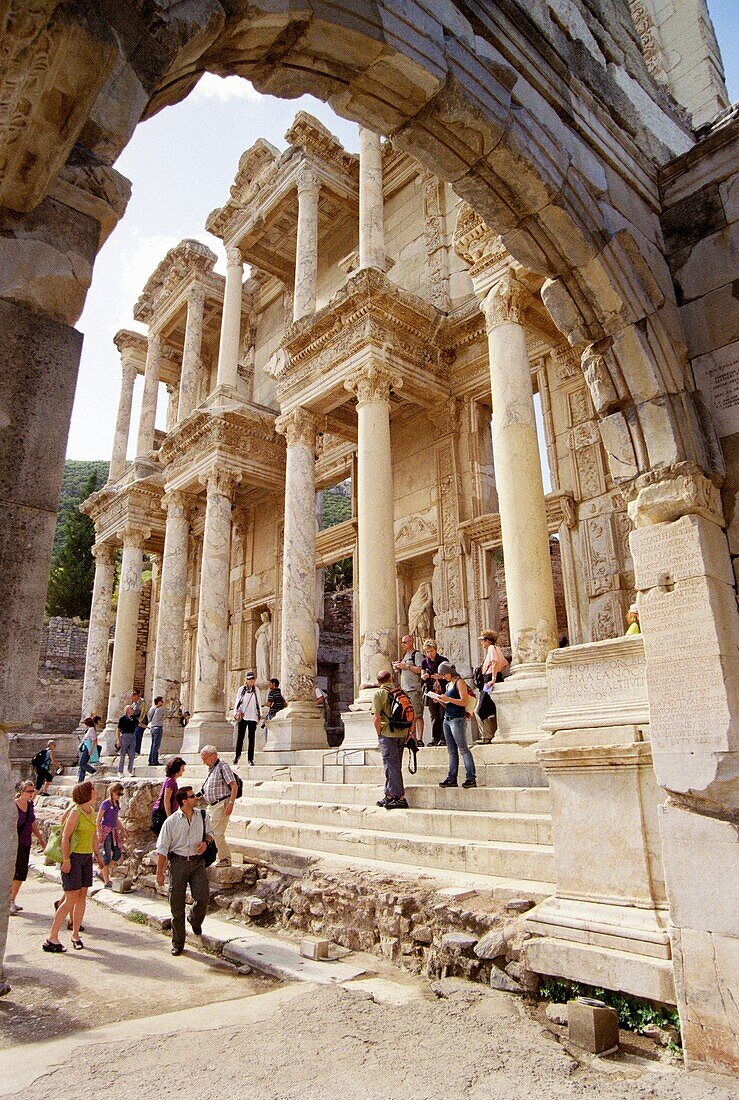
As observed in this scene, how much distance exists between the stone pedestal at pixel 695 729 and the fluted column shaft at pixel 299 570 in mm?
9606

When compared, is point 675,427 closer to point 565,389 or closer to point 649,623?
point 649,623

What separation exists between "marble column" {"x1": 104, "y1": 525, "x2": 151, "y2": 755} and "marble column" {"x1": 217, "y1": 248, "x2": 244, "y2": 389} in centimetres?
653

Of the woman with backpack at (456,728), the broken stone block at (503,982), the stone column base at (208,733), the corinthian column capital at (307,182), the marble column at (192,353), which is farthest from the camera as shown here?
the marble column at (192,353)

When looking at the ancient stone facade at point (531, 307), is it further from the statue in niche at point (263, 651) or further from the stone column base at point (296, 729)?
the statue in niche at point (263, 651)

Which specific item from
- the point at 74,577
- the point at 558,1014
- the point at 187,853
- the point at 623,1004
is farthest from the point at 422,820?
the point at 74,577

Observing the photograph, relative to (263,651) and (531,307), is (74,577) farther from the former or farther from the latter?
(531,307)

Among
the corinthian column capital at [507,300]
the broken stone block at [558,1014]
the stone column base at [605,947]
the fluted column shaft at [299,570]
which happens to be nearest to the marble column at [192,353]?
the fluted column shaft at [299,570]

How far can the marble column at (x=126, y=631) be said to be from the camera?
20109 mm

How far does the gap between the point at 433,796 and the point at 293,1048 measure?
3.93m

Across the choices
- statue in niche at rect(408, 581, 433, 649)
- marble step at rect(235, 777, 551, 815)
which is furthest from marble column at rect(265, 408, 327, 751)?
statue in niche at rect(408, 581, 433, 649)

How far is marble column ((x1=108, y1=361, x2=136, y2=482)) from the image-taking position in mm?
24422

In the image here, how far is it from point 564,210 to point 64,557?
122 ft

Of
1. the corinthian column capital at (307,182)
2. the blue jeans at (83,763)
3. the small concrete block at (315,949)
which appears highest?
the corinthian column capital at (307,182)

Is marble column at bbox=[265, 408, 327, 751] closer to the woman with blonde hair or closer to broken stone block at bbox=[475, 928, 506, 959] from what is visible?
the woman with blonde hair
